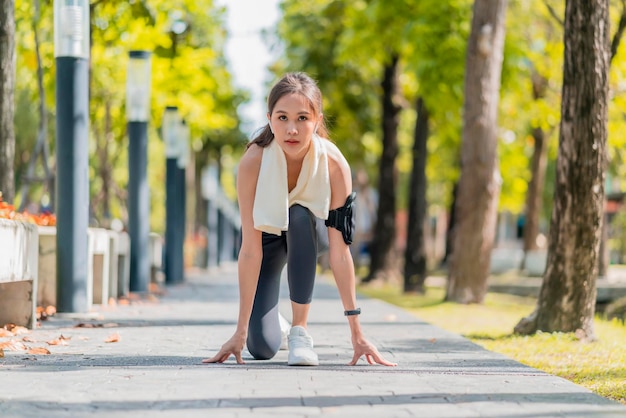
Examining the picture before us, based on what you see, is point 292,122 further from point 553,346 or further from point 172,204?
point 172,204

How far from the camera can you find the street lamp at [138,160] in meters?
16.2

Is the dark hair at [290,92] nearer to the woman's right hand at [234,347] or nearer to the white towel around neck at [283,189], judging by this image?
the white towel around neck at [283,189]

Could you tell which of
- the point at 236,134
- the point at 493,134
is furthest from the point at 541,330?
the point at 236,134

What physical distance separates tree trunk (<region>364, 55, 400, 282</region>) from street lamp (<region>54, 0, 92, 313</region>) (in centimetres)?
1415

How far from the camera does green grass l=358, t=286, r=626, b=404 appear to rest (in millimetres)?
7242

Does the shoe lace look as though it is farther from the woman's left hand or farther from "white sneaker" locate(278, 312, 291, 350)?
"white sneaker" locate(278, 312, 291, 350)

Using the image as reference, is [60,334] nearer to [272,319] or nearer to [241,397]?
[272,319]

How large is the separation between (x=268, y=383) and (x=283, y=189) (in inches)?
53.0

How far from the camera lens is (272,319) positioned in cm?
723

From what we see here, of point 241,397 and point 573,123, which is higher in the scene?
point 573,123

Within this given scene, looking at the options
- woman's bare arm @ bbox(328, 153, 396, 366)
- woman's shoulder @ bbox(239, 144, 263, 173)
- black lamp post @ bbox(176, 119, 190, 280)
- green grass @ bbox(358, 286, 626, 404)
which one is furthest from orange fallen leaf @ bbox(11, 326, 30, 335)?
black lamp post @ bbox(176, 119, 190, 280)

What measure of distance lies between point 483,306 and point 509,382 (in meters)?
10.3

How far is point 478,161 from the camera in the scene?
16.4 meters

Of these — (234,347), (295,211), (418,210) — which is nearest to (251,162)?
(295,211)
